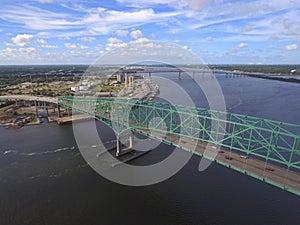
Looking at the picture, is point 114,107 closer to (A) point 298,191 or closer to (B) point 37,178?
(B) point 37,178

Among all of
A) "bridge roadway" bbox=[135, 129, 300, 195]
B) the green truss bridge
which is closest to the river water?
the green truss bridge

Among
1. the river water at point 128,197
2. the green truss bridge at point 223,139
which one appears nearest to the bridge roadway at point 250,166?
the green truss bridge at point 223,139

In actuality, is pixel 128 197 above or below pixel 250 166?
below

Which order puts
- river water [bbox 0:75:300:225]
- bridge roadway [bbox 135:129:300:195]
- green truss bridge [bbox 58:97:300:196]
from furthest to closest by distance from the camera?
1. river water [bbox 0:75:300:225]
2. green truss bridge [bbox 58:97:300:196]
3. bridge roadway [bbox 135:129:300:195]

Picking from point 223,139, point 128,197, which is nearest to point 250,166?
point 223,139

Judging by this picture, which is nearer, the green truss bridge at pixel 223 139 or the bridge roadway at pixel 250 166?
the bridge roadway at pixel 250 166

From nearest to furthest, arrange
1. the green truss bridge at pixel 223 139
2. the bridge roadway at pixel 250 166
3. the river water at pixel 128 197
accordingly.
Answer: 1. the bridge roadway at pixel 250 166
2. the green truss bridge at pixel 223 139
3. the river water at pixel 128 197

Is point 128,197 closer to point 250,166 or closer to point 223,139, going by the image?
point 223,139

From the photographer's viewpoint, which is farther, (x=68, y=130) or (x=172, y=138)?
(x=68, y=130)

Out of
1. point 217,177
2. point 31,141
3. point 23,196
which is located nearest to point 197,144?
point 217,177

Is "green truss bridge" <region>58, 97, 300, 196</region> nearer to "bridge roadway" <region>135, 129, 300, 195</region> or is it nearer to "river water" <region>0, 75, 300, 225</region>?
"bridge roadway" <region>135, 129, 300, 195</region>

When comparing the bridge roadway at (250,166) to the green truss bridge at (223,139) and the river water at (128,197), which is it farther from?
the river water at (128,197)
